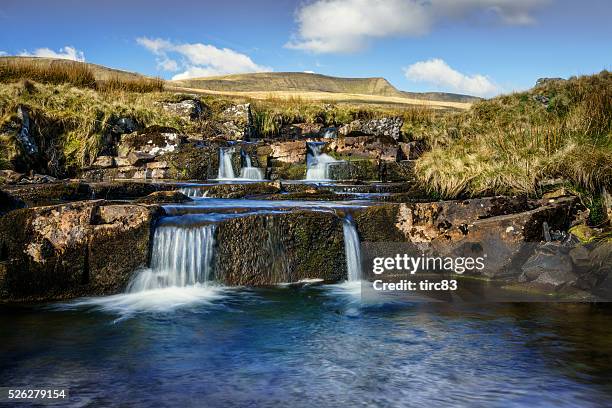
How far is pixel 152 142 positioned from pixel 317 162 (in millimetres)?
5077

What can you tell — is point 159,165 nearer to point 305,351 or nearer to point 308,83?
point 305,351

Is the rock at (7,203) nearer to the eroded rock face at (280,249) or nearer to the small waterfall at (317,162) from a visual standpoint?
the eroded rock face at (280,249)

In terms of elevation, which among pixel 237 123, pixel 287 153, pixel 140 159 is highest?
pixel 237 123

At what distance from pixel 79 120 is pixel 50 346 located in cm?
1314


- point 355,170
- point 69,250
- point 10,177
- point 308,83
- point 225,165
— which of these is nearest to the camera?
point 69,250

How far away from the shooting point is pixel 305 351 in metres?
4.88

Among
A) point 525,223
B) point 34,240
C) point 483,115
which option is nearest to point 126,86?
point 483,115

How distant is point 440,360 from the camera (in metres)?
4.63

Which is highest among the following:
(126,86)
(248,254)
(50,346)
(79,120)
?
(126,86)

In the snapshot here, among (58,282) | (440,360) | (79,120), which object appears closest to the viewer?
(440,360)

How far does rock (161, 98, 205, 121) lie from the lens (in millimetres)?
20656

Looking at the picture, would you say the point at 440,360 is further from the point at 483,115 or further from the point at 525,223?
the point at 483,115

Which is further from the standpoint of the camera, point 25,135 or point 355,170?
point 355,170

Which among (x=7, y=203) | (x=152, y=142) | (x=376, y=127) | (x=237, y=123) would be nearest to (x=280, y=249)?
(x=7, y=203)
